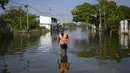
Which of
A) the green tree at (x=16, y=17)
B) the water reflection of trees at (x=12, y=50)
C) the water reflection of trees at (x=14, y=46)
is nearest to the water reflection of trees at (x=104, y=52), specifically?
the water reflection of trees at (x=12, y=50)

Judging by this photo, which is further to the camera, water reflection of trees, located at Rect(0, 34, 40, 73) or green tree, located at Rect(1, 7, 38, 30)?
green tree, located at Rect(1, 7, 38, 30)

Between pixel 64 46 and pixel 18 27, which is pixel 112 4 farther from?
pixel 64 46

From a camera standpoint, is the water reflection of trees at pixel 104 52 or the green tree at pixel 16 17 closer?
the water reflection of trees at pixel 104 52

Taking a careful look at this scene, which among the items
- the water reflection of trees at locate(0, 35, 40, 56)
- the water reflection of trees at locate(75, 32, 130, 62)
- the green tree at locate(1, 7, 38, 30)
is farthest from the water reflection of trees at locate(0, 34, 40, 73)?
the green tree at locate(1, 7, 38, 30)

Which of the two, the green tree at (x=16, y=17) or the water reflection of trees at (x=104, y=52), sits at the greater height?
the green tree at (x=16, y=17)

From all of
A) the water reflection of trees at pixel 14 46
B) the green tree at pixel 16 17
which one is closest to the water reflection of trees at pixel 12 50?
the water reflection of trees at pixel 14 46

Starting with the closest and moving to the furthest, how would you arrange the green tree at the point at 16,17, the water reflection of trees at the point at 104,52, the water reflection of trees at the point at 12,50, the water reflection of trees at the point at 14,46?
the water reflection of trees at the point at 12,50 < the water reflection of trees at the point at 104,52 < the water reflection of trees at the point at 14,46 < the green tree at the point at 16,17

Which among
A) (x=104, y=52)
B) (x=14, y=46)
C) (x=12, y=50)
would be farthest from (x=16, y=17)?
(x=104, y=52)

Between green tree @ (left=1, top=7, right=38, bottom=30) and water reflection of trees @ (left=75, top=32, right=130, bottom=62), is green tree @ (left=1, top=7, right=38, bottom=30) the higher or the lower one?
the higher one

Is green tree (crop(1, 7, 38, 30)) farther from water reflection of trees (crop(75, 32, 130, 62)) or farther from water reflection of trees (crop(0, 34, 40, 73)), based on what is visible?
water reflection of trees (crop(75, 32, 130, 62))

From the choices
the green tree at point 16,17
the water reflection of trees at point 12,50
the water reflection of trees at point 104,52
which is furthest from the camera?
the green tree at point 16,17

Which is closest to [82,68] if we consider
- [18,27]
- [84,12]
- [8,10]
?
[84,12]

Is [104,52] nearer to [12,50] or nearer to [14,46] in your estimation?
[12,50]

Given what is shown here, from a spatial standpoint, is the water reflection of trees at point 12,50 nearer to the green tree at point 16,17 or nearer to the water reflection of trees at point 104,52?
the water reflection of trees at point 104,52
